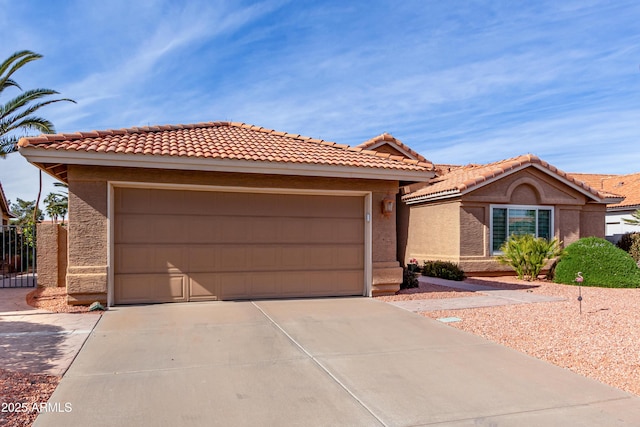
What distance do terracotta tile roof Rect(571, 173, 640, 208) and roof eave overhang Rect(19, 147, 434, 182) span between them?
18567mm

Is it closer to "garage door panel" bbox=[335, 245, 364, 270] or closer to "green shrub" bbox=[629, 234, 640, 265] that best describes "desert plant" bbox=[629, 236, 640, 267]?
"green shrub" bbox=[629, 234, 640, 265]

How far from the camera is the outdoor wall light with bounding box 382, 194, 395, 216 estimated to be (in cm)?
1115

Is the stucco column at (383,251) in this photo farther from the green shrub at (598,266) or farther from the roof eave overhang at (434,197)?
the green shrub at (598,266)

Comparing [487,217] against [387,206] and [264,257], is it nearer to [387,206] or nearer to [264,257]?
[387,206]

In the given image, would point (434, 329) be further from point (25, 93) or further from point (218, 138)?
point (25, 93)

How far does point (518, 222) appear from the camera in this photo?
17078 millimetres

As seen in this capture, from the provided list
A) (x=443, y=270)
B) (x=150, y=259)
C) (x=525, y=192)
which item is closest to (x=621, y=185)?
(x=525, y=192)

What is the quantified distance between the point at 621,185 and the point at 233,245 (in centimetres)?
2859

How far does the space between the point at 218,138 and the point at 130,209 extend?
3.03 metres

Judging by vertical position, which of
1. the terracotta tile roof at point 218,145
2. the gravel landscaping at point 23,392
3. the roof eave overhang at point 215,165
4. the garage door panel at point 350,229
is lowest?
the gravel landscaping at point 23,392

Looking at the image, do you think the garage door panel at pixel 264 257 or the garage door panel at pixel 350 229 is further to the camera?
the garage door panel at pixel 350 229

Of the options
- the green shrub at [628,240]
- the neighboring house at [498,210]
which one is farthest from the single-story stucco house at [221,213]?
the green shrub at [628,240]

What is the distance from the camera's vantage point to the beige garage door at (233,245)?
9.77 m

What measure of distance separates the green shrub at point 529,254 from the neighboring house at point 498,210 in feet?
3.33
